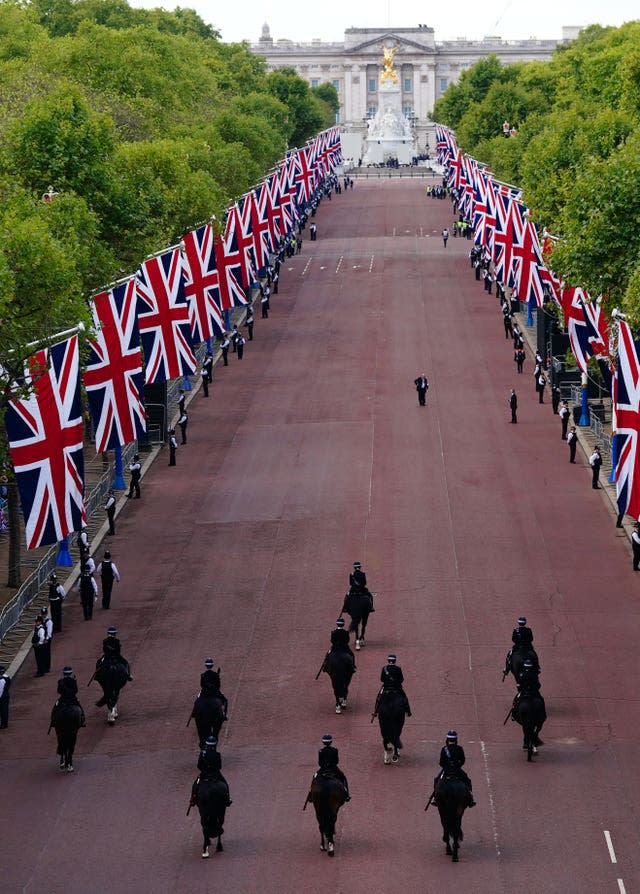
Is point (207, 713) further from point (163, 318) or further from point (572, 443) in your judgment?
point (572, 443)

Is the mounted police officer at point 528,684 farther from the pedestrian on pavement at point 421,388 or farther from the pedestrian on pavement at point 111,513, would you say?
the pedestrian on pavement at point 421,388

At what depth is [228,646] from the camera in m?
36.1

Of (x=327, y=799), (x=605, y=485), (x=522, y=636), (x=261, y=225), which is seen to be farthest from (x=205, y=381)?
(x=327, y=799)

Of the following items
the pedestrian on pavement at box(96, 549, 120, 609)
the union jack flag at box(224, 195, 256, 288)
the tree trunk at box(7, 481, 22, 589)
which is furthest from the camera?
the union jack flag at box(224, 195, 256, 288)

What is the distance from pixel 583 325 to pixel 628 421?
48.0 feet

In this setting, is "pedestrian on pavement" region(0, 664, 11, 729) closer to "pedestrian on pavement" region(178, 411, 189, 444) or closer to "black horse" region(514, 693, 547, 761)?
"black horse" region(514, 693, 547, 761)

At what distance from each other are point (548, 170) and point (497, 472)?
781 inches

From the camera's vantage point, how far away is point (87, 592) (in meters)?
38.8

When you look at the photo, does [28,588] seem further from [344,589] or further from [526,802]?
[526,802]

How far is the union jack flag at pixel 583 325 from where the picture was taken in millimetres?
50562

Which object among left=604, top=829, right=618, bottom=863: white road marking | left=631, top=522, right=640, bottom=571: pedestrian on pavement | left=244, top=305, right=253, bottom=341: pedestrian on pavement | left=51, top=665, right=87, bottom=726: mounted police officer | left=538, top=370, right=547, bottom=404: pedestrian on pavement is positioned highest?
left=51, top=665, right=87, bottom=726: mounted police officer

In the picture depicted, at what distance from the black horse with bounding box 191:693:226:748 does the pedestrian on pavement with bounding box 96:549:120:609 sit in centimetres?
1001

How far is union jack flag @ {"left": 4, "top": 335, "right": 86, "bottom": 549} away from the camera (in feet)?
114

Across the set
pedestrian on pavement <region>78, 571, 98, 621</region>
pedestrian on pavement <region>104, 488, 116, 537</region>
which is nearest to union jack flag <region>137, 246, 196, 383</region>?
pedestrian on pavement <region>104, 488, 116, 537</region>
